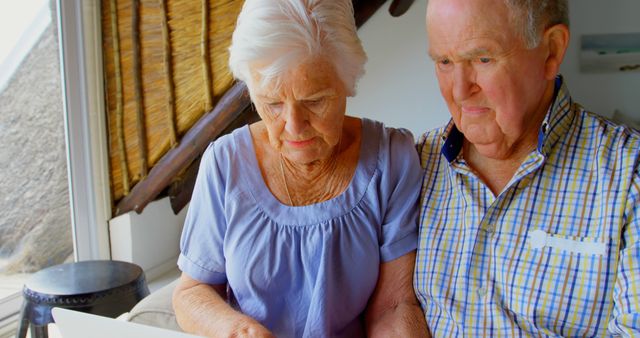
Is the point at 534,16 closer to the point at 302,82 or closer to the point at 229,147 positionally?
the point at 302,82

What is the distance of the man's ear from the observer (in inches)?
51.4

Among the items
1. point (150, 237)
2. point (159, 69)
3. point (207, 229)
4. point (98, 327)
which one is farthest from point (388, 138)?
point (150, 237)

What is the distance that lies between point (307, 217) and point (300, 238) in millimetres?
49

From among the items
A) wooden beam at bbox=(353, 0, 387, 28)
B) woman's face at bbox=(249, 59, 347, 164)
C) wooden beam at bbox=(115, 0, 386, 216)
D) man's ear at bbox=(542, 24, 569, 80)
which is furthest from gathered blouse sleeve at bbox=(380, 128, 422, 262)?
wooden beam at bbox=(353, 0, 387, 28)

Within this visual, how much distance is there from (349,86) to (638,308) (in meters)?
0.71

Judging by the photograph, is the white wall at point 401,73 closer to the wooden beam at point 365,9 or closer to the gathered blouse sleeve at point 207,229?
the wooden beam at point 365,9

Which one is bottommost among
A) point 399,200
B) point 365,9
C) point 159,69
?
point 399,200

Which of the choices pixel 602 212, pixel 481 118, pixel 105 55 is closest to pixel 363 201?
pixel 481 118

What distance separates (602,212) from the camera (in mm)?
1260

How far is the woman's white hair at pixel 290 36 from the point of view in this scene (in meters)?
1.30

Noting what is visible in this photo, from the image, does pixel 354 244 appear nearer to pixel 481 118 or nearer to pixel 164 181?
pixel 481 118

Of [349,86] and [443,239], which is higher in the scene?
[349,86]

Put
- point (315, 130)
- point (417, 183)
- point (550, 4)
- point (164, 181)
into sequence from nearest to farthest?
point (550, 4), point (315, 130), point (417, 183), point (164, 181)

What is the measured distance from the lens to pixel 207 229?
1.49 meters
